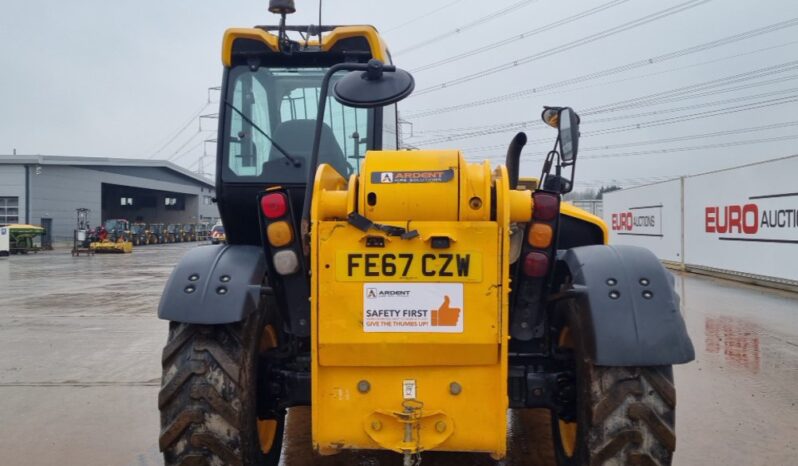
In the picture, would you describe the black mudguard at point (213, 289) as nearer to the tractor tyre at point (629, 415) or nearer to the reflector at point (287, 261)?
the reflector at point (287, 261)

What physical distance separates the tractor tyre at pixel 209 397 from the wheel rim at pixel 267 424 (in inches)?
10.7

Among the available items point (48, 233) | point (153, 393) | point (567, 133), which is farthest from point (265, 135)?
point (48, 233)

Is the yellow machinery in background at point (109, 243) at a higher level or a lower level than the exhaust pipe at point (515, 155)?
lower

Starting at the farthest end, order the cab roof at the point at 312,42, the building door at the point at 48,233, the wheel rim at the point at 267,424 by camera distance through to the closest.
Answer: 1. the building door at the point at 48,233
2. the cab roof at the point at 312,42
3. the wheel rim at the point at 267,424

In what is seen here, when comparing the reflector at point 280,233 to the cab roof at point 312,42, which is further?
the cab roof at point 312,42

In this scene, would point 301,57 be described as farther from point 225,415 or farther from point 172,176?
point 172,176

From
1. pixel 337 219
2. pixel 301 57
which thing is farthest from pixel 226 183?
pixel 337 219

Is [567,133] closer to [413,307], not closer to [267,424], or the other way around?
[413,307]

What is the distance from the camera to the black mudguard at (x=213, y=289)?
2.95 meters

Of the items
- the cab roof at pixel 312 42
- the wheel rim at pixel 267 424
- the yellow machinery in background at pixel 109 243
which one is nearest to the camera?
the wheel rim at pixel 267 424

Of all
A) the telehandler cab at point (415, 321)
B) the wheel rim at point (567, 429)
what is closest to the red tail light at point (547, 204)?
the telehandler cab at point (415, 321)

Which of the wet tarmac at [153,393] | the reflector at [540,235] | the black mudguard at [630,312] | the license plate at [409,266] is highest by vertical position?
the reflector at [540,235]

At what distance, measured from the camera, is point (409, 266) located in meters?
2.69

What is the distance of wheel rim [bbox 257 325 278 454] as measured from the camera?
3.42 meters
